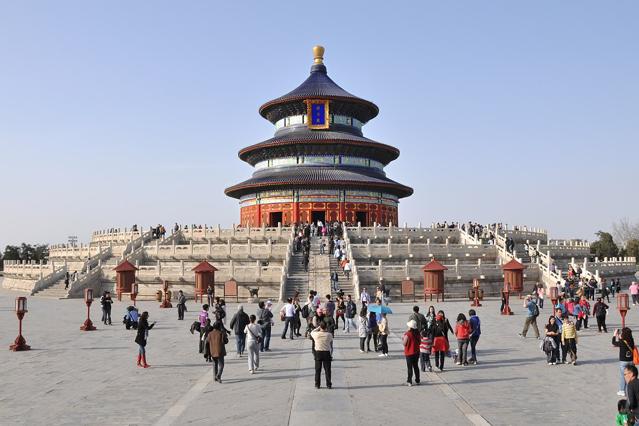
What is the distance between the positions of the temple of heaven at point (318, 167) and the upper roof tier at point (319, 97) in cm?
10

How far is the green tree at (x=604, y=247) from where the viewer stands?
8644 cm

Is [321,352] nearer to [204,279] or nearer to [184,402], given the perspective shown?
[184,402]

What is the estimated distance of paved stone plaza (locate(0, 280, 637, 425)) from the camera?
11508 millimetres

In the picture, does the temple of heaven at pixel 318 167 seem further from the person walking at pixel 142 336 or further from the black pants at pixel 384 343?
the person walking at pixel 142 336

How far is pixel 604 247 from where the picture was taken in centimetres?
8775

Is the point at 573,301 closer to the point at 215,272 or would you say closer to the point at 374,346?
the point at 374,346

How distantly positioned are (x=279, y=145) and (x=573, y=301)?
41.5 m

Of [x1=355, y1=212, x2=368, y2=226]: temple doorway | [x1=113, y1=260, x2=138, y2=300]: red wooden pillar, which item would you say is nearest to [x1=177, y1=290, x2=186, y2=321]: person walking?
[x1=113, y1=260, x2=138, y2=300]: red wooden pillar

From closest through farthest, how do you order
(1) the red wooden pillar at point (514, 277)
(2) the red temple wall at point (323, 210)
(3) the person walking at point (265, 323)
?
(3) the person walking at point (265, 323)
(1) the red wooden pillar at point (514, 277)
(2) the red temple wall at point (323, 210)

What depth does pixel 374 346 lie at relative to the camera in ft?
65.9

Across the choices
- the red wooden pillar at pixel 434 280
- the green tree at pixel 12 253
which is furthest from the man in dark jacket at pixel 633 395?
the green tree at pixel 12 253

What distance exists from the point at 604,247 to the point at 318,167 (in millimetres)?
47760

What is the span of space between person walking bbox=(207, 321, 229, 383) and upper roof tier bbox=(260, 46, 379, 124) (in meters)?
52.7

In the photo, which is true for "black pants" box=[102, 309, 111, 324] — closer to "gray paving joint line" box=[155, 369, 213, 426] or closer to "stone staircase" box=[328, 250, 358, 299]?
"stone staircase" box=[328, 250, 358, 299]
